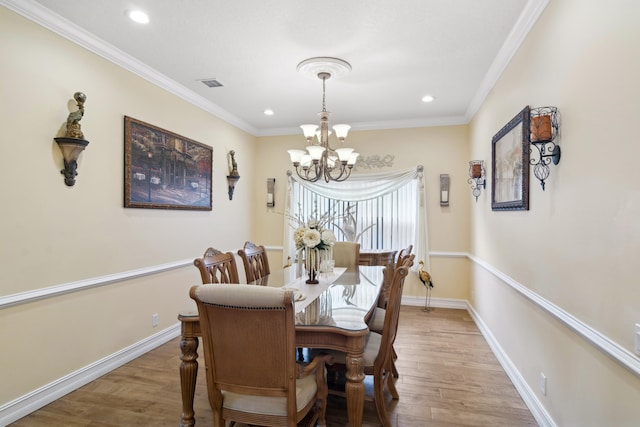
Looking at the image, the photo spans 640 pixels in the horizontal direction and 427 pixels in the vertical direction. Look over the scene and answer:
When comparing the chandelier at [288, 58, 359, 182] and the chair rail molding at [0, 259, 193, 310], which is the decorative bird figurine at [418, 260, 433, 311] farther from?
the chair rail molding at [0, 259, 193, 310]

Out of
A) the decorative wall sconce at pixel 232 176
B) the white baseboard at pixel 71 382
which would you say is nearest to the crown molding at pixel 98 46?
the decorative wall sconce at pixel 232 176

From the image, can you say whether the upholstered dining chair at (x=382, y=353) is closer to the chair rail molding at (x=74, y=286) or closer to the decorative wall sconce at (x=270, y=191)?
the chair rail molding at (x=74, y=286)

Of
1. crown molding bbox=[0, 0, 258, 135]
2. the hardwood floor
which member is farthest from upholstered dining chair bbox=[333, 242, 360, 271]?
crown molding bbox=[0, 0, 258, 135]

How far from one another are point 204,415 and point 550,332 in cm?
229

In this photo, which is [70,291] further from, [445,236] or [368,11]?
[445,236]

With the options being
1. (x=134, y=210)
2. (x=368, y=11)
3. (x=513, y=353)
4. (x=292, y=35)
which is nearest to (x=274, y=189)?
(x=134, y=210)

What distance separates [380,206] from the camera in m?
5.25

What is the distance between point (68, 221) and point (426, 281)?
4094 mm

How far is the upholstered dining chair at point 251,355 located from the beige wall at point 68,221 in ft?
5.31

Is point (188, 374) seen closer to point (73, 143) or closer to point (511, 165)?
point (73, 143)

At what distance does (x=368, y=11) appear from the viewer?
2354mm

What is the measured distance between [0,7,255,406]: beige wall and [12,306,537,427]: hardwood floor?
0.29 meters

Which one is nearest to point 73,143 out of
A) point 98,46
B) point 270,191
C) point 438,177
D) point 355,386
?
point 98,46

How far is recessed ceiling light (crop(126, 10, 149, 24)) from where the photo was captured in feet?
7.93
